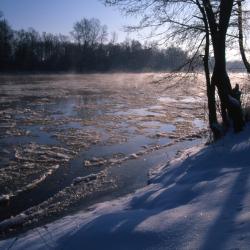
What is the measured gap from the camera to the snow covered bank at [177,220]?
4.16 m

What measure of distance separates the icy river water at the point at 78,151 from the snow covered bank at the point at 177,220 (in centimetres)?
135

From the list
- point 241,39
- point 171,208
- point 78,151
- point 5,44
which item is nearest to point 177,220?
point 171,208

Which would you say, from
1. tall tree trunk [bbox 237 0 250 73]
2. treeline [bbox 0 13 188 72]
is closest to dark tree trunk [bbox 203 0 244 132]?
tall tree trunk [bbox 237 0 250 73]

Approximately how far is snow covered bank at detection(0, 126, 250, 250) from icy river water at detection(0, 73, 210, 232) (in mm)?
1353

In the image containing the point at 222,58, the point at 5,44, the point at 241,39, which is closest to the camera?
the point at 222,58

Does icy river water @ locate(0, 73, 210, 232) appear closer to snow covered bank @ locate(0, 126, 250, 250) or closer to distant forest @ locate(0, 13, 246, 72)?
snow covered bank @ locate(0, 126, 250, 250)

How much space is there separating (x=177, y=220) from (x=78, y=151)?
8394 millimetres

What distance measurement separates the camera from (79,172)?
34.7 feet

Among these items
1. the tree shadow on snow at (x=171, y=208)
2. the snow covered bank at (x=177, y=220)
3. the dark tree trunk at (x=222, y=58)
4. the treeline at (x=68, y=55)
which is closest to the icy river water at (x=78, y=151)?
the snow covered bank at (x=177, y=220)

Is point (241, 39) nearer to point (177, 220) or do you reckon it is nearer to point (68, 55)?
point (177, 220)

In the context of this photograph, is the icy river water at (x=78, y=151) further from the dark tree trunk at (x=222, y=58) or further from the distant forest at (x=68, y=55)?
the distant forest at (x=68, y=55)

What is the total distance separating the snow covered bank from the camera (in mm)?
4158

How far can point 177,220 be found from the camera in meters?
4.72

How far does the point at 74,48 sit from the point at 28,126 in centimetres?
7443
